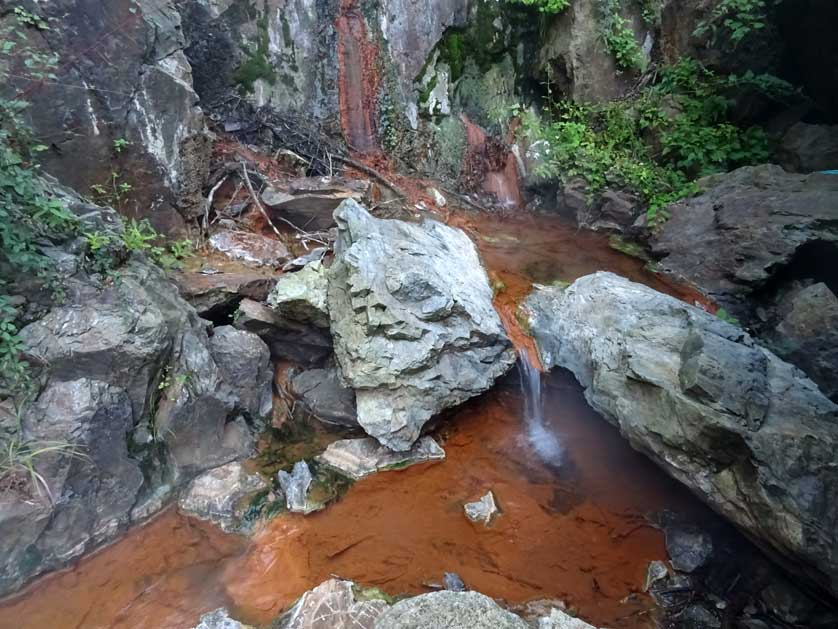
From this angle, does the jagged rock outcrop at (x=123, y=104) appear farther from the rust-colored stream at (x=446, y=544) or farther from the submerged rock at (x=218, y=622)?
the submerged rock at (x=218, y=622)

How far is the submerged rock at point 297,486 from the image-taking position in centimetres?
420

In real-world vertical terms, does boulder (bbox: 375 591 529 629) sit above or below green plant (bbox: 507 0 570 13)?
below

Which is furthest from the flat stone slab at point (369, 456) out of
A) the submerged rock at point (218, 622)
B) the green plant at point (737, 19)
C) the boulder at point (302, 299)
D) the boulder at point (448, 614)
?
the green plant at point (737, 19)

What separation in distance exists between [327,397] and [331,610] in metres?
2.03

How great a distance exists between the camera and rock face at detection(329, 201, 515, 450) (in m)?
4.60

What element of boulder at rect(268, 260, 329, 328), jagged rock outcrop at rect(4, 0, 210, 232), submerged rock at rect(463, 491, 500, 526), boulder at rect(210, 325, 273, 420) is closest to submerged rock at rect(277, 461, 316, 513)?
boulder at rect(210, 325, 273, 420)

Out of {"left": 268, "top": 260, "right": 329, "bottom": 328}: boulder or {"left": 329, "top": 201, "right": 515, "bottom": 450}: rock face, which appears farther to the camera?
{"left": 268, "top": 260, "right": 329, "bottom": 328}: boulder

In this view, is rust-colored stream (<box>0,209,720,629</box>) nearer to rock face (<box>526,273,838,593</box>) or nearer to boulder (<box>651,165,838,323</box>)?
rock face (<box>526,273,838,593</box>)

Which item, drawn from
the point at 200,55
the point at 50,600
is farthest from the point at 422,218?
the point at 50,600

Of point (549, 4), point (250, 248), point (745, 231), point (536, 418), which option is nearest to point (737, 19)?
point (549, 4)

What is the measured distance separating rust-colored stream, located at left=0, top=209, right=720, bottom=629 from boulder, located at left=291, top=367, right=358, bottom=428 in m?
0.72

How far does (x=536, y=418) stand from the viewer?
16.5ft

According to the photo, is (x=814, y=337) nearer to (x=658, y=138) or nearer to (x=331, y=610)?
(x=658, y=138)

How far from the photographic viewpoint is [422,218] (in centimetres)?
744
